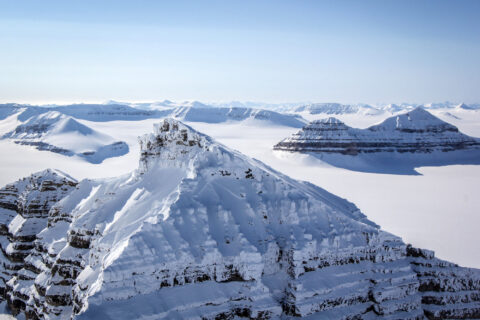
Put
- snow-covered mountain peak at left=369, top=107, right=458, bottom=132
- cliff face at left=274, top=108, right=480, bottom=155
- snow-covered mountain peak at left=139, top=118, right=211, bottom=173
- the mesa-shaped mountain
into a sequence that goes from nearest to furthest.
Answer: snow-covered mountain peak at left=139, top=118, right=211, bottom=173 → cliff face at left=274, top=108, right=480, bottom=155 → snow-covered mountain peak at left=369, top=107, right=458, bottom=132 → the mesa-shaped mountain

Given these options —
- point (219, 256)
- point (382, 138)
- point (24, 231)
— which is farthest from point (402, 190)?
point (219, 256)

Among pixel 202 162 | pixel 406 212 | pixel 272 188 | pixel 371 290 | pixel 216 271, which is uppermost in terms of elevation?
pixel 202 162

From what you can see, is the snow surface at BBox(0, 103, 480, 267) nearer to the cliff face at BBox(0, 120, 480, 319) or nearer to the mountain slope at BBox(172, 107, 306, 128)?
the cliff face at BBox(0, 120, 480, 319)

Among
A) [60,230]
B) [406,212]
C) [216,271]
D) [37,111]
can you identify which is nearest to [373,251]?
[216,271]

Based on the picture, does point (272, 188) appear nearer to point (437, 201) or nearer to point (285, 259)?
point (285, 259)

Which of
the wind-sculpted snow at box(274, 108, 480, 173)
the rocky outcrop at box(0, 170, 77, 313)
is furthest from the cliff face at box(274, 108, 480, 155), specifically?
the rocky outcrop at box(0, 170, 77, 313)

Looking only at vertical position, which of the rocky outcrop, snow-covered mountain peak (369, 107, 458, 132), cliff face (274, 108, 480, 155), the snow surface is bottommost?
the snow surface
